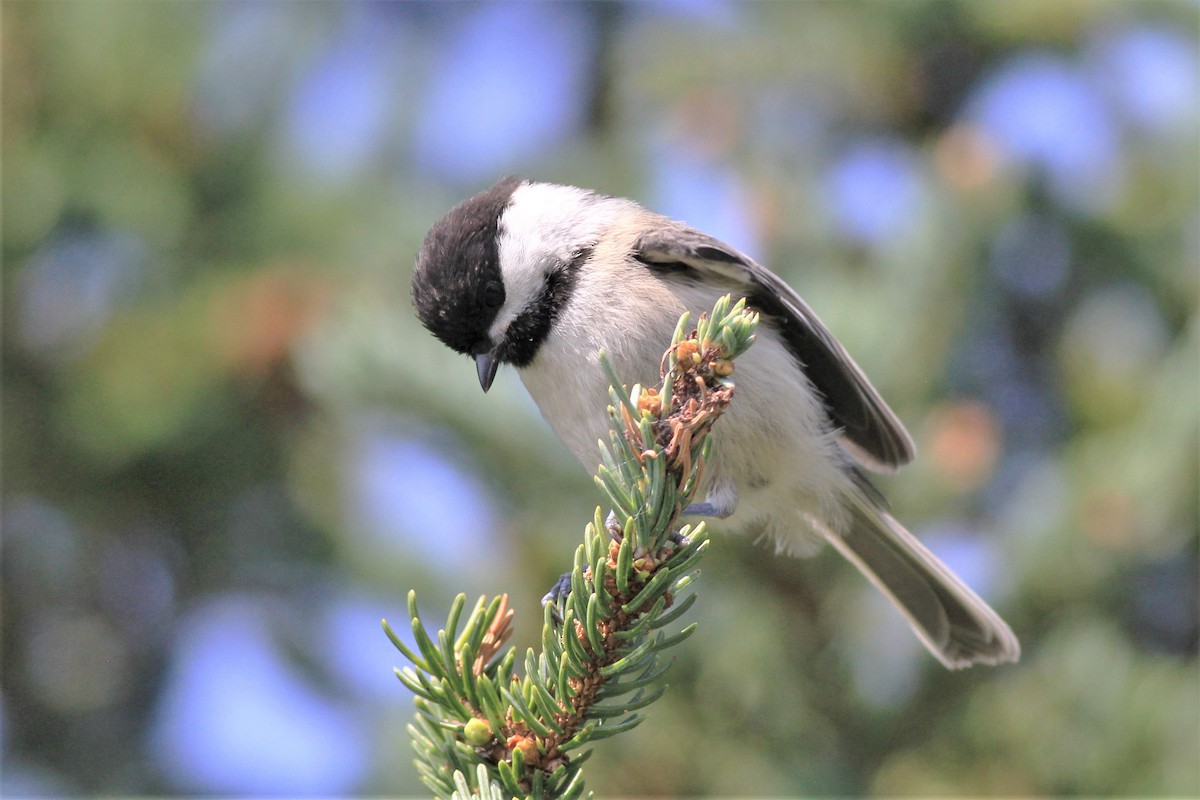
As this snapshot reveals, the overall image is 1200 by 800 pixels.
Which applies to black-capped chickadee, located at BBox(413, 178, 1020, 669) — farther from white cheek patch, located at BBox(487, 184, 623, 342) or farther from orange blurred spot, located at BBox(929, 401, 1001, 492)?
orange blurred spot, located at BBox(929, 401, 1001, 492)

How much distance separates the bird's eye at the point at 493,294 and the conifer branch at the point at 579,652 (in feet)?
2.77

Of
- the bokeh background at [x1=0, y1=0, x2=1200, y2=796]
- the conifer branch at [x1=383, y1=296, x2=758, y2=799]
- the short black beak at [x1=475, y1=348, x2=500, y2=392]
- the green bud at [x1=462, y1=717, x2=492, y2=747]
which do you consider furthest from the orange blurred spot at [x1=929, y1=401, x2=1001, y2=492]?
the green bud at [x1=462, y1=717, x2=492, y2=747]

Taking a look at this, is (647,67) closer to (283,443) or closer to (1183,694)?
(283,443)

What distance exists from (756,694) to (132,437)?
6.79 ft

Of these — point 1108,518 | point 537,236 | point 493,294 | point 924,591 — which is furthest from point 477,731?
point 1108,518

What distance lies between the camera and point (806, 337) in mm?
2322

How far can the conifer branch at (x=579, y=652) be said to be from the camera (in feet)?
4.05

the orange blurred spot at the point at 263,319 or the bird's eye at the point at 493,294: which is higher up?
the orange blurred spot at the point at 263,319

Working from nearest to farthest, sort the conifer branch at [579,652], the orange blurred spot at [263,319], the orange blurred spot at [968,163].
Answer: the conifer branch at [579,652], the orange blurred spot at [968,163], the orange blurred spot at [263,319]

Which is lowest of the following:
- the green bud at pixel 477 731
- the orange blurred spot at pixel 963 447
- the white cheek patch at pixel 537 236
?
the green bud at pixel 477 731

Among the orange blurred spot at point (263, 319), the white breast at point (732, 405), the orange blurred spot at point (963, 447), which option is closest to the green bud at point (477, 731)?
the white breast at point (732, 405)

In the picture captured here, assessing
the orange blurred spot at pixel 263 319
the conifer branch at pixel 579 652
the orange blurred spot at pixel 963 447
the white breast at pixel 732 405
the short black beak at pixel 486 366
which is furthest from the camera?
the orange blurred spot at pixel 263 319

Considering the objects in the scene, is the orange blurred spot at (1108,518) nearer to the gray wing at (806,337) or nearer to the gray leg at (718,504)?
the gray wing at (806,337)

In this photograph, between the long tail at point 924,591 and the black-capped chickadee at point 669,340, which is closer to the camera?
the black-capped chickadee at point 669,340
